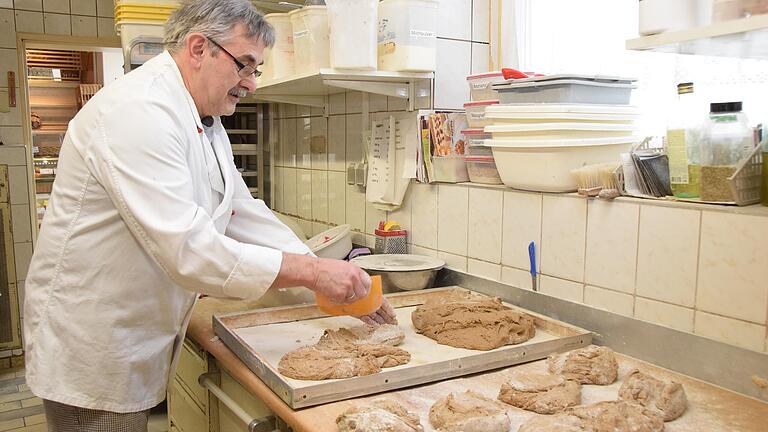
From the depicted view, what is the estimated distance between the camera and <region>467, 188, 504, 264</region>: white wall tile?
187cm

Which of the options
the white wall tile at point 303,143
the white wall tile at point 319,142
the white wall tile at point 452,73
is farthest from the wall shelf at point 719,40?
the white wall tile at point 303,143

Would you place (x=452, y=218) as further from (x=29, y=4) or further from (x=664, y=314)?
(x=29, y=4)

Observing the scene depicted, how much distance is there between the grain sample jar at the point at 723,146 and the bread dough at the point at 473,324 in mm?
500

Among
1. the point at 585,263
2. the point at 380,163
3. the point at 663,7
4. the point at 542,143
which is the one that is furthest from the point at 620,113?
the point at 380,163

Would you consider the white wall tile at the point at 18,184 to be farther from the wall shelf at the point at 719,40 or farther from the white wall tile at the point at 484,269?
the wall shelf at the point at 719,40

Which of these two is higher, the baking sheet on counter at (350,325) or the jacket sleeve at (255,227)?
the jacket sleeve at (255,227)

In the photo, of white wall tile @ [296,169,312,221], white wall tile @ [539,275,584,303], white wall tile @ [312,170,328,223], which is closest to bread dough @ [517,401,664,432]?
white wall tile @ [539,275,584,303]

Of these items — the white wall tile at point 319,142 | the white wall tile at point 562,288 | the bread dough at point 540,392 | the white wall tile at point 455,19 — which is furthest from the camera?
the white wall tile at point 319,142

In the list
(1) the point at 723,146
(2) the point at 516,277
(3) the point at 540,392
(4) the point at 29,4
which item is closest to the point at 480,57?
(2) the point at 516,277

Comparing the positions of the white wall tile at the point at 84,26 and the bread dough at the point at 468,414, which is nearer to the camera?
the bread dough at the point at 468,414

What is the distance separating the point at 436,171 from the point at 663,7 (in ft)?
3.44

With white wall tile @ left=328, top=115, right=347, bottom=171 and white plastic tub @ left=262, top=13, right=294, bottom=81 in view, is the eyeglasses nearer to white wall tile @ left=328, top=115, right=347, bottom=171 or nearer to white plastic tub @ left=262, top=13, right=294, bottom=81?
white plastic tub @ left=262, top=13, right=294, bottom=81

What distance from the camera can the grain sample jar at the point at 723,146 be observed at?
131cm

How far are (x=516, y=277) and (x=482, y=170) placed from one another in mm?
336
